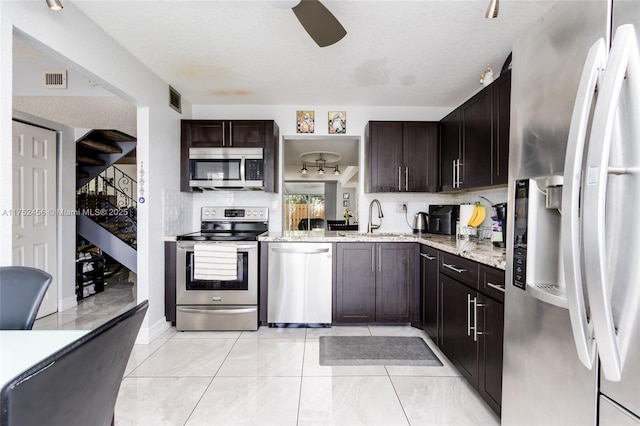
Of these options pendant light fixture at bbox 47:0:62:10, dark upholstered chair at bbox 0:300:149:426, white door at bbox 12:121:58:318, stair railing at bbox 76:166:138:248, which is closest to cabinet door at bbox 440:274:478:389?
dark upholstered chair at bbox 0:300:149:426

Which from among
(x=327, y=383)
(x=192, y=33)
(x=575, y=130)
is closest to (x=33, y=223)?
(x=192, y=33)

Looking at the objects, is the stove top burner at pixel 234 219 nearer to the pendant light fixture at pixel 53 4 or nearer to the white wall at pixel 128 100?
the white wall at pixel 128 100

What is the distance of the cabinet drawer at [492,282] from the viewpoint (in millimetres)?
1590

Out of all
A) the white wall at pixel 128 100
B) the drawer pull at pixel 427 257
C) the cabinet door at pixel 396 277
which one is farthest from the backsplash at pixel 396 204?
the white wall at pixel 128 100

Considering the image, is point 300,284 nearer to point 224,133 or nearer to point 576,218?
point 224,133

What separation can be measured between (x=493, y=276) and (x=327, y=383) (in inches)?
49.6

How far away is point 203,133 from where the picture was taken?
3.35 m

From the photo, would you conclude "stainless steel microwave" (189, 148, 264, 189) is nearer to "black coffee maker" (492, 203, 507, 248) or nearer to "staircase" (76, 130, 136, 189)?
"staircase" (76, 130, 136, 189)

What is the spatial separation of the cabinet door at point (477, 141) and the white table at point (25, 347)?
98.8 inches

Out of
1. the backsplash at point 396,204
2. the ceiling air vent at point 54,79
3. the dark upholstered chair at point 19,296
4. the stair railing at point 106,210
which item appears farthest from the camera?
the stair railing at point 106,210

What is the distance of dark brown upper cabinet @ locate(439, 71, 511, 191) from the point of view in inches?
82.1

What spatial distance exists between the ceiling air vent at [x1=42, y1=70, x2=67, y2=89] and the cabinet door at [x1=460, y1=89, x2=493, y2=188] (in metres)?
3.54

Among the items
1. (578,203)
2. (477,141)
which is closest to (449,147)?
(477,141)

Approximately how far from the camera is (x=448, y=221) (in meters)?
3.35
